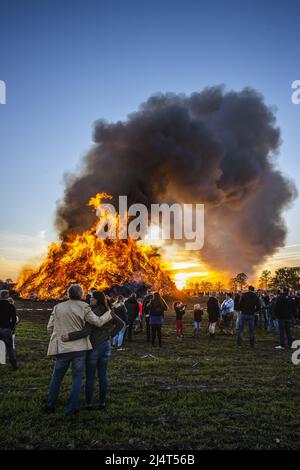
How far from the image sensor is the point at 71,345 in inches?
219

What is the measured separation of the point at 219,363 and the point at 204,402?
3.57 meters

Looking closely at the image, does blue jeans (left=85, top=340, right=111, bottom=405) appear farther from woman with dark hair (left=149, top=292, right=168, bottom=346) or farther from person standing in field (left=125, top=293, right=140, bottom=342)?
person standing in field (left=125, top=293, right=140, bottom=342)

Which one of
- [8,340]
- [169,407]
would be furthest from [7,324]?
[169,407]

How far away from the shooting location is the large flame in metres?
32.8

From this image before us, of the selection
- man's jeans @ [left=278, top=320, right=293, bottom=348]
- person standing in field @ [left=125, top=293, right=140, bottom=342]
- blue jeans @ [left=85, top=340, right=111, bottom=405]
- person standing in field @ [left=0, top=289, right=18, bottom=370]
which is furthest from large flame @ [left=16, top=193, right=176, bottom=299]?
blue jeans @ [left=85, top=340, right=111, bottom=405]

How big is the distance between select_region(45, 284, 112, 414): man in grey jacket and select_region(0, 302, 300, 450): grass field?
0.34m

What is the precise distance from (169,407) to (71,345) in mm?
2068

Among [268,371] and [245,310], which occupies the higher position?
[245,310]

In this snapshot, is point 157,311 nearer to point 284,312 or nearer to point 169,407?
point 284,312

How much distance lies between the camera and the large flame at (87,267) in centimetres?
3278

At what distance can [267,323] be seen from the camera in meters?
18.8

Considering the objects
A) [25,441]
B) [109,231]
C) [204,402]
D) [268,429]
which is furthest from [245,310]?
[109,231]

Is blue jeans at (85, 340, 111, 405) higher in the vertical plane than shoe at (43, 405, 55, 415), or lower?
higher
